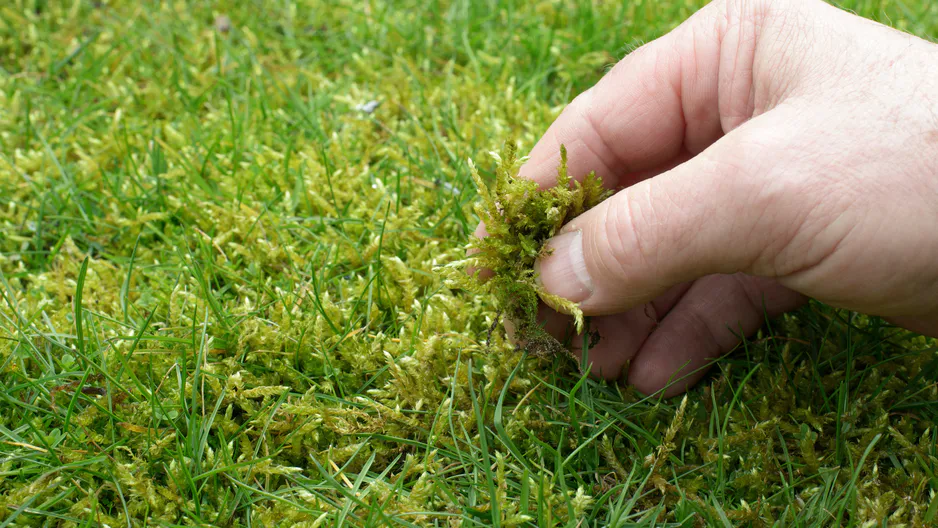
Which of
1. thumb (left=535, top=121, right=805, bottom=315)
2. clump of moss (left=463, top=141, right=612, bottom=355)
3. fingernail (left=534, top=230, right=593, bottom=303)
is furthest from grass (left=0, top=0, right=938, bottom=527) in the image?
thumb (left=535, top=121, right=805, bottom=315)

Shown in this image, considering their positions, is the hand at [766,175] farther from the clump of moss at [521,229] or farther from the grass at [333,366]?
the grass at [333,366]

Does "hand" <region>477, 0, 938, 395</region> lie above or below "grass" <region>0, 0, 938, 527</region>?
above

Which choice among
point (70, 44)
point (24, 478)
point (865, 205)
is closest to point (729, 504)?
point (865, 205)

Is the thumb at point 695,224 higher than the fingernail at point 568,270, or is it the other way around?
the thumb at point 695,224

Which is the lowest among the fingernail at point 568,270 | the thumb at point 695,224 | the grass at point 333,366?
the grass at point 333,366

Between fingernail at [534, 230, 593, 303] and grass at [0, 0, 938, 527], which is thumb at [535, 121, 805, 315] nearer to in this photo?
fingernail at [534, 230, 593, 303]

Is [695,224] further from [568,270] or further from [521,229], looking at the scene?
[521,229]

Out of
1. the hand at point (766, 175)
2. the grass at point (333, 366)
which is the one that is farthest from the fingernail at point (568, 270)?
the grass at point (333, 366)

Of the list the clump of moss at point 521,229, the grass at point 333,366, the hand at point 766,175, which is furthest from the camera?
the clump of moss at point 521,229
